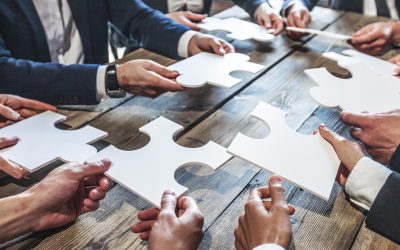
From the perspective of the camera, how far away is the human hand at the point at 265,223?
24.9 inches

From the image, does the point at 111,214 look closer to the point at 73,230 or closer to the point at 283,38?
the point at 73,230

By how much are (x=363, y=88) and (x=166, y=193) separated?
797 millimetres

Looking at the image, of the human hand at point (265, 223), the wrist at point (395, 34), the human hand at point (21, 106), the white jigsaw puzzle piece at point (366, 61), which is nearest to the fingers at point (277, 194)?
the human hand at point (265, 223)

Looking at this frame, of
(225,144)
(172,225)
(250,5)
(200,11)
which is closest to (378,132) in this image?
(225,144)

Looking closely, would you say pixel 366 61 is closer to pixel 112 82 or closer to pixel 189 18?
pixel 189 18

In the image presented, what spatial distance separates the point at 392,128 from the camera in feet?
3.09

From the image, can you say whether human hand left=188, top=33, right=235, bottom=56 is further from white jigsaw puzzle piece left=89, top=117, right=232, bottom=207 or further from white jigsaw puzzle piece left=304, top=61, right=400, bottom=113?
white jigsaw puzzle piece left=89, top=117, right=232, bottom=207

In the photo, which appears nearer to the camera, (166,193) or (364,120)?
(166,193)

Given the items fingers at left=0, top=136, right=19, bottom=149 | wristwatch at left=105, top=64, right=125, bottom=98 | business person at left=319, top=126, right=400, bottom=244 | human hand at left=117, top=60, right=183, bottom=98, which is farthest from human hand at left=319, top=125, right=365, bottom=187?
fingers at left=0, top=136, right=19, bottom=149

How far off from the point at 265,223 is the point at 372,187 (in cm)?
29

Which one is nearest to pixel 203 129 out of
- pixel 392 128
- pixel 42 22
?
pixel 392 128

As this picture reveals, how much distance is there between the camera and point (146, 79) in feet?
3.63

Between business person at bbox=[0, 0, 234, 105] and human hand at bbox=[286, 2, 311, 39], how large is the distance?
0.49m

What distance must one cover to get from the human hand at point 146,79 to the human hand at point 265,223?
0.52 m
